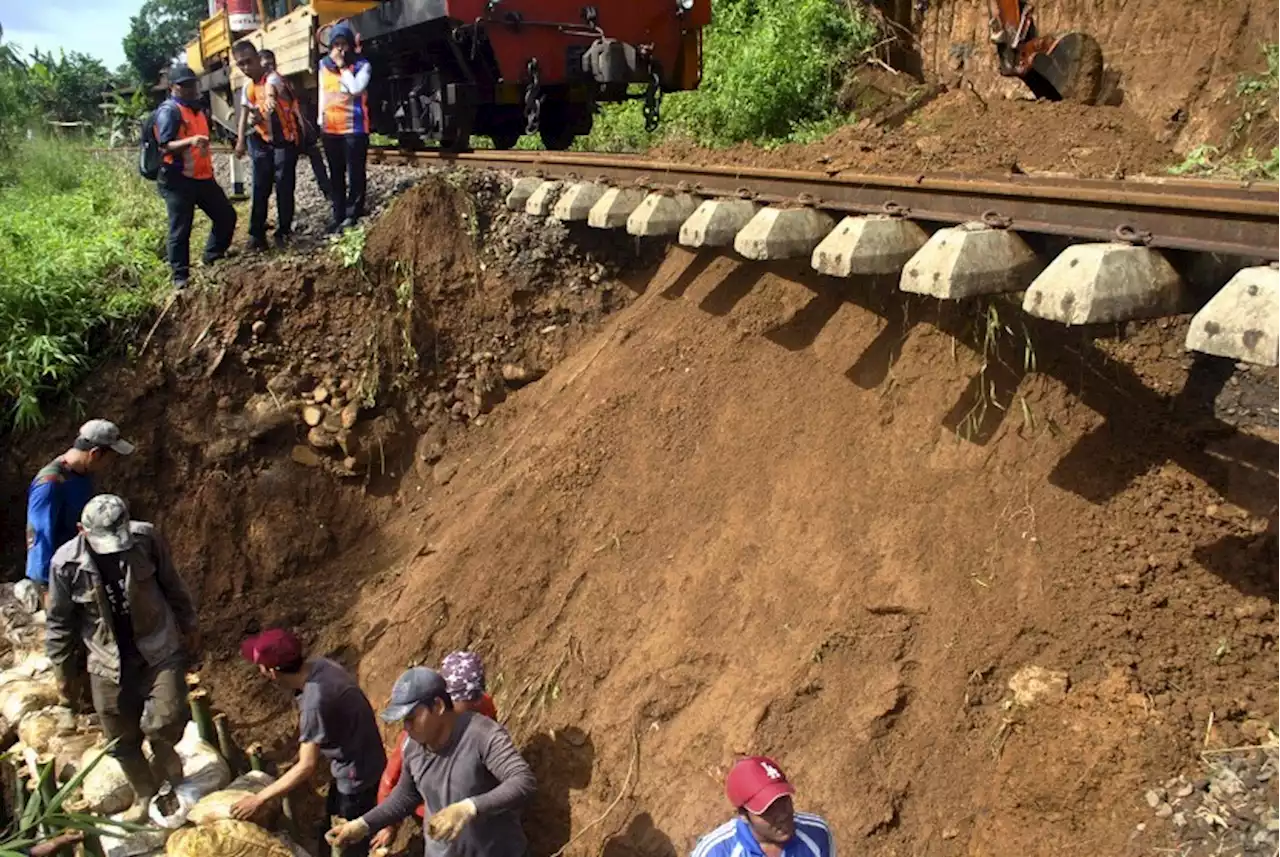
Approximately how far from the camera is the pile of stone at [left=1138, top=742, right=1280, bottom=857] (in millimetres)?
2637

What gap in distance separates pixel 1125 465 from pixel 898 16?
9.40 m

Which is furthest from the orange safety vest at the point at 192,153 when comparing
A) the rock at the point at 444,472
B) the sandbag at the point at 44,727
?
the sandbag at the point at 44,727

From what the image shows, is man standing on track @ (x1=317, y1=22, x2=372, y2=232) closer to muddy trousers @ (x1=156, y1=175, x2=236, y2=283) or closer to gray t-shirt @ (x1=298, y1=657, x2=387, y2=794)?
muddy trousers @ (x1=156, y1=175, x2=236, y2=283)

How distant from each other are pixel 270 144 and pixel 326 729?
496cm

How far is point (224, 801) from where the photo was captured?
157 inches

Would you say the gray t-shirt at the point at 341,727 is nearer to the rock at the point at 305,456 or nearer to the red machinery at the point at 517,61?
the rock at the point at 305,456

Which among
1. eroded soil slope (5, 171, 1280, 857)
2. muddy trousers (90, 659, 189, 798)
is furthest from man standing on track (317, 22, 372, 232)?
muddy trousers (90, 659, 189, 798)

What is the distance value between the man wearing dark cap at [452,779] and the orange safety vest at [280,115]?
5.20 meters

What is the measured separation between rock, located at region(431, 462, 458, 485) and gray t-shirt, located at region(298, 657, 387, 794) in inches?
79.5

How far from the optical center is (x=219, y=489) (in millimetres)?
5824

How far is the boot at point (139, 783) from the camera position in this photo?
4.27m

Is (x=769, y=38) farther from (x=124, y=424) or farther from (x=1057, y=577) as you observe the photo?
(x=1057, y=577)

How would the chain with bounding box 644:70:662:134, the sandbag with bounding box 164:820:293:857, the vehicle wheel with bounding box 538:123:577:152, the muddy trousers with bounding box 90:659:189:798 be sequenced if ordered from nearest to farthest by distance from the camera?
the sandbag with bounding box 164:820:293:857 < the muddy trousers with bounding box 90:659:189:798 < the chain with bounding box 644:70:662:134 < the vehicle wheel with bounding box 538:123:577:152

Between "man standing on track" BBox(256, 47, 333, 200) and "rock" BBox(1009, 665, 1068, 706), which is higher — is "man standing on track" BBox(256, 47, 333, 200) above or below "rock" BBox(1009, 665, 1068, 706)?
above
